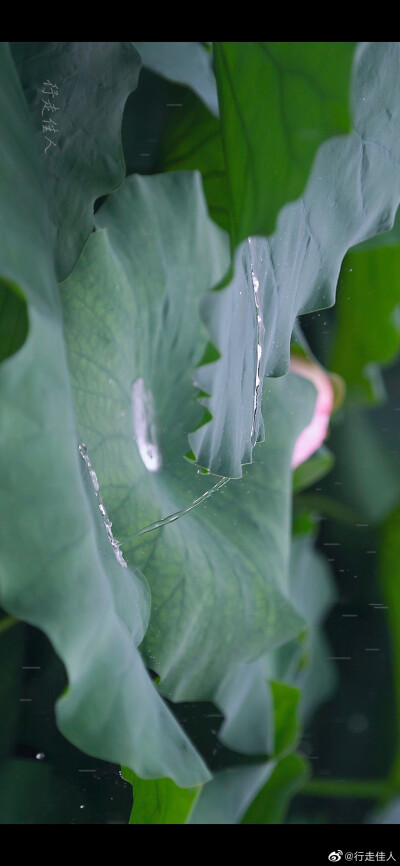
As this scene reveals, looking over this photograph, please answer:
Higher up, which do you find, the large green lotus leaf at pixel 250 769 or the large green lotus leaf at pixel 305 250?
the large green lotus leaf at pixel 305 250

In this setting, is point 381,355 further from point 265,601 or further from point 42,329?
point 42,329

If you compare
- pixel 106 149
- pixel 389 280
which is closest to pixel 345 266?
pixel 389 280

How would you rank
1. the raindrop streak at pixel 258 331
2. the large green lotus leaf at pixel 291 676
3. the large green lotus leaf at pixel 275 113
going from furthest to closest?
the large green lotus leaf at pixel 291 676 < the raindrop streak at pixel 258 331 < the large green lotus leaf at pixel 275 113

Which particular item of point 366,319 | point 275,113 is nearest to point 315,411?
point 366,319

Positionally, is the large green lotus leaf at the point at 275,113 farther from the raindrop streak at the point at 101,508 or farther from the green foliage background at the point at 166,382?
the raindrop streak at the point at 101,508

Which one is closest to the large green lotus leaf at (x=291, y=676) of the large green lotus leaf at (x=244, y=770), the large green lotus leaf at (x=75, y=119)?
the large green lotus leaf at (x=244, y=770)
